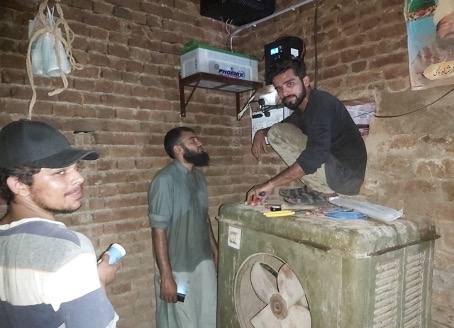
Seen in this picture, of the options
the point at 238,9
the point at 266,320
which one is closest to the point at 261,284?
the point at 266,320

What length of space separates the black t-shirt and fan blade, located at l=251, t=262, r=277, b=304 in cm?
68

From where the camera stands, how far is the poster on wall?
6.34ft

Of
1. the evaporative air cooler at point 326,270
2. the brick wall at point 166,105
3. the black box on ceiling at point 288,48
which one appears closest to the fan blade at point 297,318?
the evaporative air cooler at point 326,270

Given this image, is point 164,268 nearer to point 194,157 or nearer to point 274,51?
point 194,157

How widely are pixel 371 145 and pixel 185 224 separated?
4.89 ft

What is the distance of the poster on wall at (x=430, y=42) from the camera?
1.93 m

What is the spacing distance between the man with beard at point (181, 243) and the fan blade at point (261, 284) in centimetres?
71

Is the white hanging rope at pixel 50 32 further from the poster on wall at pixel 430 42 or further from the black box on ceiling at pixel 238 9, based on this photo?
the poster on wall at pixel 430 42

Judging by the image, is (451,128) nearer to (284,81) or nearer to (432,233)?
(432,233)

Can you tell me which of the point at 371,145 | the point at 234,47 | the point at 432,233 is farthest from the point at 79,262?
the point at 234,47

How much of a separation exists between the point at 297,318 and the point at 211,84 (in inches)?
80.1

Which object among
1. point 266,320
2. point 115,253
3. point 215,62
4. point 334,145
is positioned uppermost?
point 215,62

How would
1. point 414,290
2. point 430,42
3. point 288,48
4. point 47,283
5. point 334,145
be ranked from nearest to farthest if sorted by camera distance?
point 47,283 < point 414,290 < point 430,42 < point 334,145 < point 288,48

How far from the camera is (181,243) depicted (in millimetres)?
2488
